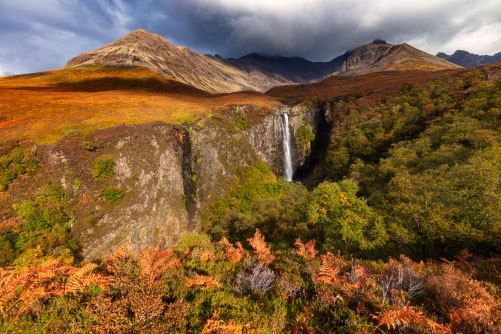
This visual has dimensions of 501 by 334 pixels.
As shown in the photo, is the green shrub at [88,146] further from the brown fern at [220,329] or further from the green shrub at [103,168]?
the brown fern at [220,329]

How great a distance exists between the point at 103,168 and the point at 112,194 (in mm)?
2785

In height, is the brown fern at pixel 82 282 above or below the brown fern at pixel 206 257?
above

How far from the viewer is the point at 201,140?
30.2 metres

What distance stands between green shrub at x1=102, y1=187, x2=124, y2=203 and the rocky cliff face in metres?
0.35

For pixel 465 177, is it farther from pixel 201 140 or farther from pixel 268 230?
pixel 201 140

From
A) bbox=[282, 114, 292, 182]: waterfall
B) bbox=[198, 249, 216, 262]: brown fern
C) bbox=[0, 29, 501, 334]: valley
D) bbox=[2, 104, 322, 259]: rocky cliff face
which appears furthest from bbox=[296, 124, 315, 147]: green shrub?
bbox=[198, 249, 216, 262]: brown fern

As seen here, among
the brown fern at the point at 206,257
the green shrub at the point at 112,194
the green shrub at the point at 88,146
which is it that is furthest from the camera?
the green shrub at the point at 88,146

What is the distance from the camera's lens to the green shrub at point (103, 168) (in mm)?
18969

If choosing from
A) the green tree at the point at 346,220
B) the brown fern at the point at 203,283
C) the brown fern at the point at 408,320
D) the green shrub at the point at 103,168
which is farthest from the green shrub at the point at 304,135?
the brown fern at the point at 408,320

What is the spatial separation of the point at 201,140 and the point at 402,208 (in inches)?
1005

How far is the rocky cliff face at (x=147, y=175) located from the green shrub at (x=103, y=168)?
29 centimetres

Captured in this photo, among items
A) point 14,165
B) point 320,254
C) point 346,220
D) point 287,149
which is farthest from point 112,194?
point 287,149

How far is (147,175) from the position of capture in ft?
73.2

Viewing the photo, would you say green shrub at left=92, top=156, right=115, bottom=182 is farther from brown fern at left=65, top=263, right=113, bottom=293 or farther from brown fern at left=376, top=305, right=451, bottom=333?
brown fern at left=376, top=305, right=451, bottom=333
